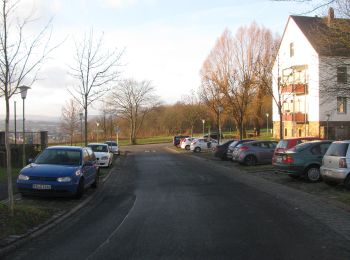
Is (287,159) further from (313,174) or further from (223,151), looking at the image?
(223,151)

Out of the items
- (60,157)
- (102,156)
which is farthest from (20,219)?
(102,156)

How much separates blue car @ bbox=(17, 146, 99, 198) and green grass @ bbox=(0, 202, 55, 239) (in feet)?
5.95

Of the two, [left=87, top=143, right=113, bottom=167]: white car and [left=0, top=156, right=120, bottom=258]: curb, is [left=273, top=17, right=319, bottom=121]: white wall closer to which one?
[left=87, top=143, right=113, bottom=167]: white car

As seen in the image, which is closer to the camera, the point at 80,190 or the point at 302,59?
the point at 80,190

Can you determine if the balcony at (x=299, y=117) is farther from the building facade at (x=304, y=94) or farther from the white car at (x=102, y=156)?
the white car at (x=102, y=156)

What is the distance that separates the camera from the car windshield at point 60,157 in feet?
46.4

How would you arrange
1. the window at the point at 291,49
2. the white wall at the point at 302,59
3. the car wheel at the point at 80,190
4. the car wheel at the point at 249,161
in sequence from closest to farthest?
the car wheel at the point at 80,190, the car wheel at the point at 249,161, the white wall at the point at 302,59, the window at the point at 291,49

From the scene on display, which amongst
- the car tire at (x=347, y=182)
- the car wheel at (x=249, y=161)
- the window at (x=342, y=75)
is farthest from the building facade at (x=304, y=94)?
the car tire at (x=347, y=182)

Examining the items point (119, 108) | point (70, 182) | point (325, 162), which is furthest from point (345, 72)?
point (119, 108)

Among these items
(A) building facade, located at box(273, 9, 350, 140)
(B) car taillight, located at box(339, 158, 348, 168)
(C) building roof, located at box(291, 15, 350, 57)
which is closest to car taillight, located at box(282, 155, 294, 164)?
(B) car taillight, located at box(339, 158, 348, 168)

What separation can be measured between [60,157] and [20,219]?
17.0 ft

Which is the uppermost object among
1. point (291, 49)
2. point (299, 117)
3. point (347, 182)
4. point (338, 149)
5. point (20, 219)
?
point (291, 49)

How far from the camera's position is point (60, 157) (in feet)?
47.2

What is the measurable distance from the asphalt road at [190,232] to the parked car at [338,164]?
7.01 feet
